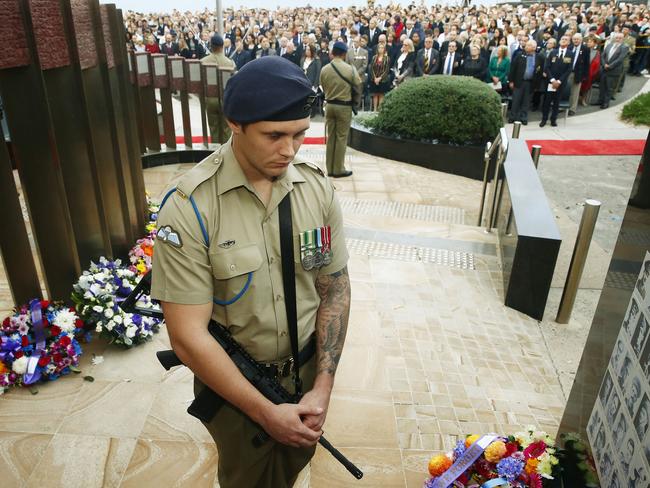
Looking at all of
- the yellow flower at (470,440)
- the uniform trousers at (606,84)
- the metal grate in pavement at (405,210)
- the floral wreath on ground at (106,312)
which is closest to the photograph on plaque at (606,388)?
the yellow flower at (470,440)

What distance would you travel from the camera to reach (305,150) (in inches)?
379

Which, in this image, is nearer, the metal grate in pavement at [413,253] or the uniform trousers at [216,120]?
the metal grate in pavement at [413,253]

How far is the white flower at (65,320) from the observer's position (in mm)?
3271

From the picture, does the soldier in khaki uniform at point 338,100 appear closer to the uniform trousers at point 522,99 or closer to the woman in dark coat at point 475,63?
the woman in dark coat at point 475,63

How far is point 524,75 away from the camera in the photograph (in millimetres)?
11258

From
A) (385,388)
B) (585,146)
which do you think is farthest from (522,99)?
(385,388)

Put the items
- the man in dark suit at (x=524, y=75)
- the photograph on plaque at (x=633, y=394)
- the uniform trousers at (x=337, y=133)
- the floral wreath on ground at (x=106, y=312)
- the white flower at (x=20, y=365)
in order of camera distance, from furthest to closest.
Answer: the man in dark suit at (x=524, y=75) → the uniform trousers at (x=337, y=133) → the floral wreath on ground at (x=106, y=312) → the white flower at (x=20, y=365) → the photograph on plaque at (x=633, y=394)

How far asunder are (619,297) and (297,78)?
1.35 meters

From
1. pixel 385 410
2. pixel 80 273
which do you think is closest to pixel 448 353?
pixel 385 410

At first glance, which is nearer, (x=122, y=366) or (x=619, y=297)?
(x=619, y=297)

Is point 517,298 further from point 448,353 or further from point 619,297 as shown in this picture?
point 619,297

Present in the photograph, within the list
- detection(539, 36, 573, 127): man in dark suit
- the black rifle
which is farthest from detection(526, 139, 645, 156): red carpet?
the black rifle

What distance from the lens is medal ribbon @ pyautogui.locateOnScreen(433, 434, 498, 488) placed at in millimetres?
2404

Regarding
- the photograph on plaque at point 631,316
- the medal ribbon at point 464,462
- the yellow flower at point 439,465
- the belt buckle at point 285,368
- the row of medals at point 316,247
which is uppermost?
the row of medals at point 316,247
